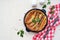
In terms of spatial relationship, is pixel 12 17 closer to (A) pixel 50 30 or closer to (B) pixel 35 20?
(B) pixel 35 20

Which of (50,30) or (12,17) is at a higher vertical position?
(12,17)

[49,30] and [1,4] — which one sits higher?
[1,4]

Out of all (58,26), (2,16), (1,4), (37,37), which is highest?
(1,4)

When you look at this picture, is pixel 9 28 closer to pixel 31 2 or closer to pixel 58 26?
pixel 31 2

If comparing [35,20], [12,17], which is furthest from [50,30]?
[12,17]

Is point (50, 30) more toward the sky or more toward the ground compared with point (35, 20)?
more toward the ground

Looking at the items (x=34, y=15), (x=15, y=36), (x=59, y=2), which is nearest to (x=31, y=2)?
(x=34, y=15)
